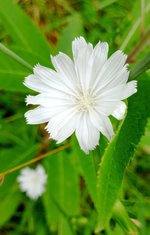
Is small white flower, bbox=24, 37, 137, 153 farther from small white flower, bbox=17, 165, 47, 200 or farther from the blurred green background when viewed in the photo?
small white flower, bbox=17, 165, 47, 200

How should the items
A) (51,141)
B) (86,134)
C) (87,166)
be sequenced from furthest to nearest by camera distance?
(51,141) < (87,166) < (86,134)

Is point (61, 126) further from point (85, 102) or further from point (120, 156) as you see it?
point (120, 156)

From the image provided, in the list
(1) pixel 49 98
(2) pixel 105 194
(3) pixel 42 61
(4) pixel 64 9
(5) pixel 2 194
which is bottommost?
(2) pixel 105 194

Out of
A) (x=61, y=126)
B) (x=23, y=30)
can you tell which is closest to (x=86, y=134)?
(x=61, y=126)

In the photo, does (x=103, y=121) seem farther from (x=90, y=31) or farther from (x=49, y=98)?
(x=90, y=31)

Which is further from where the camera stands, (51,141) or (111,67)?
(51,141)

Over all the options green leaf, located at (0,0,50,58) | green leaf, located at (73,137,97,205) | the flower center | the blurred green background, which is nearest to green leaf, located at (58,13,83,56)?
the blurred green background

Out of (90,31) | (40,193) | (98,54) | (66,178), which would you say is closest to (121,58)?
(98,54)
